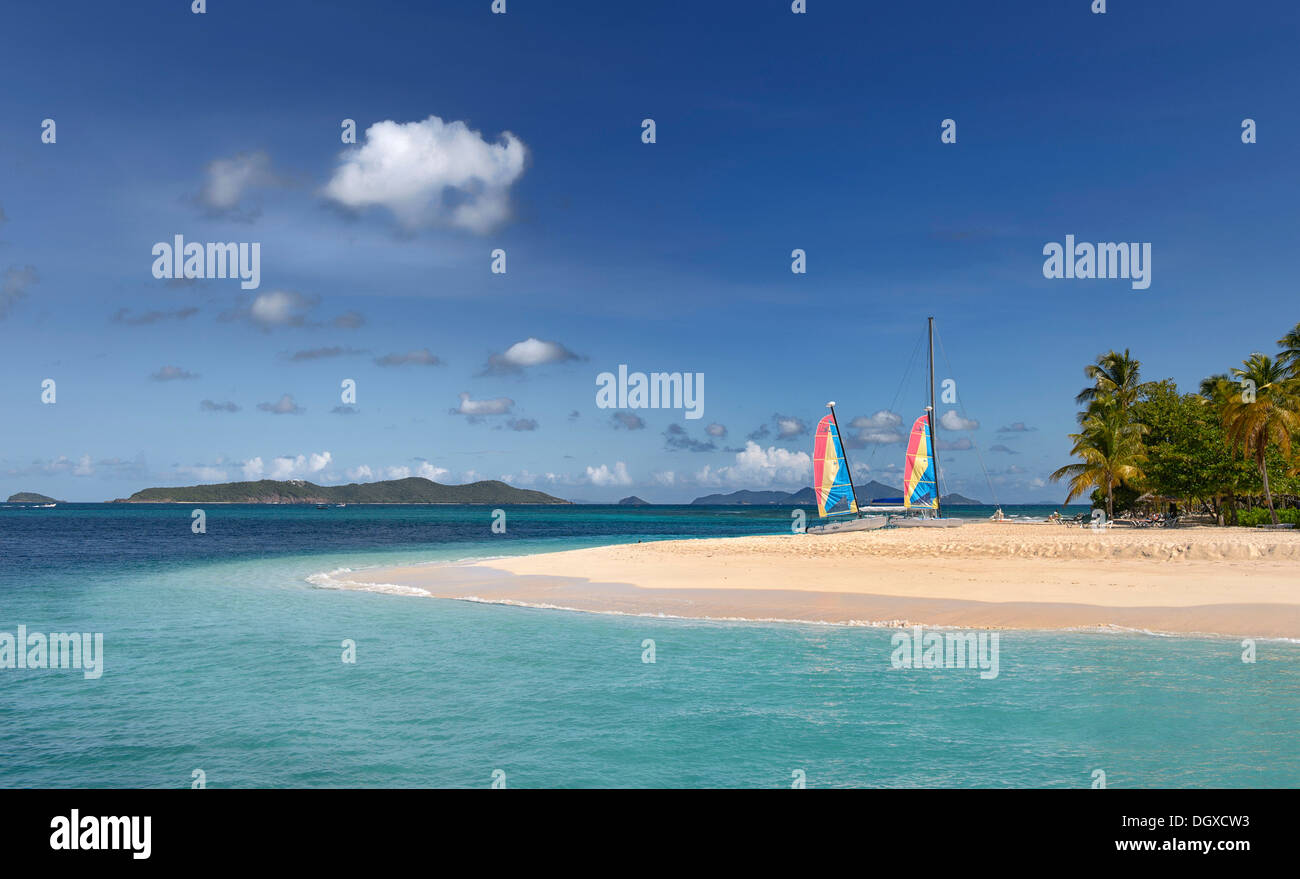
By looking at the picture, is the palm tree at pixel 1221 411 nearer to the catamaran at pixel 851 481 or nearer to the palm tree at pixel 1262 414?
the palm tree at pixel 1262 414

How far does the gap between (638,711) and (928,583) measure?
16.0m

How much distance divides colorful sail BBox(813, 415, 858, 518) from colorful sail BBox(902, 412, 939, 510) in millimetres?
4588

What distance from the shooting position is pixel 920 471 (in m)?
60.8

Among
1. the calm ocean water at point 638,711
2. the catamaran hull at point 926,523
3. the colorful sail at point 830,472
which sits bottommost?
the catamaran hull at point 926,523

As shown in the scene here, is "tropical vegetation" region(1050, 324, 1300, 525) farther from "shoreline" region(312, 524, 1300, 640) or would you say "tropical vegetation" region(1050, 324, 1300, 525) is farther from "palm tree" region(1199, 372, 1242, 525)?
"shoreline" region(312, 524, 1300, 640)

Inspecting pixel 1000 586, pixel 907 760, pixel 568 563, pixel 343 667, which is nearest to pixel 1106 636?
pixel 1000 586

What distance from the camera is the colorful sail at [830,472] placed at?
57.9 meters

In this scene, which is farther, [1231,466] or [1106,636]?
[1231,466]

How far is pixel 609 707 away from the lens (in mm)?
12328

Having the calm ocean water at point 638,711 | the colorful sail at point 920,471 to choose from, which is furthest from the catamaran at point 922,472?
the calm ocean water at point 638,711

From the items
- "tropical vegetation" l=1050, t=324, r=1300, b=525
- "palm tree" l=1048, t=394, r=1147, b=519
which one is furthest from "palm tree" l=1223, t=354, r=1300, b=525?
"palm tree" l=1048, t=394, r=1147, b=519

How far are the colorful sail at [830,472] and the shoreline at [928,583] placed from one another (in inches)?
704
